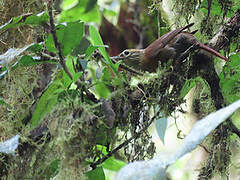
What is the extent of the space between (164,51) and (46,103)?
46cm

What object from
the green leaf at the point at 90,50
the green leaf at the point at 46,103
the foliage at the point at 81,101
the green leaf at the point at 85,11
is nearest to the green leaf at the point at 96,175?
the foliage at the point at 81,101

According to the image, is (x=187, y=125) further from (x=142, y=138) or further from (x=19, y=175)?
(x=19, y=175)

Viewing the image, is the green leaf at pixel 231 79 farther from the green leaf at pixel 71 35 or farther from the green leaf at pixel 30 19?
the green leaf at pixel 30 19

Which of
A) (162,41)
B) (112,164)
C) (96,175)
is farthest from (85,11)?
(96,175)

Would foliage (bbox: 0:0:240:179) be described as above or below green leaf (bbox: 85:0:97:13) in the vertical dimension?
below

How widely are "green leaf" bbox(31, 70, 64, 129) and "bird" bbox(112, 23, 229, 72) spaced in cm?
36

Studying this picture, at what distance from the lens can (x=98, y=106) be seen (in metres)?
1.02

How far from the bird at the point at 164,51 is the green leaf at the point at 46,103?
0.36 meters

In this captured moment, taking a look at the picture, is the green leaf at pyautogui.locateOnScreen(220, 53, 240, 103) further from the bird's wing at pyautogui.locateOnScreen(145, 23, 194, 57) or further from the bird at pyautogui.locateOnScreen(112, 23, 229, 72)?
the bird's wing at pyautogui.locateOnScreen(145, 23, 194, 57)

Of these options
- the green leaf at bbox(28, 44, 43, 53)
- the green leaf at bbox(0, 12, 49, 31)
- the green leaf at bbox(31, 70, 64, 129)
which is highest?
the green leaf at bbox(0, 12, 49, 31)

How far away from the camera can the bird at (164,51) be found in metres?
1.15

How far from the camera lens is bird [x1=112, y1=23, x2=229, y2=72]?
115cm

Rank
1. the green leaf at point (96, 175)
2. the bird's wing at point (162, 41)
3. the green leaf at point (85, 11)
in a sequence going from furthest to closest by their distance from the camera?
the green leaf at point (85, 11) < the bird's wing at point (162, 41) < the green leaf at point (96, 175)

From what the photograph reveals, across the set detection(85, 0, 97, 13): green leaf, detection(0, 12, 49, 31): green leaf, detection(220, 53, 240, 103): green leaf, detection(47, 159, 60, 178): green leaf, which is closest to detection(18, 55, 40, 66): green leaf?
detection(0, 12, 49, 31): green leaf
